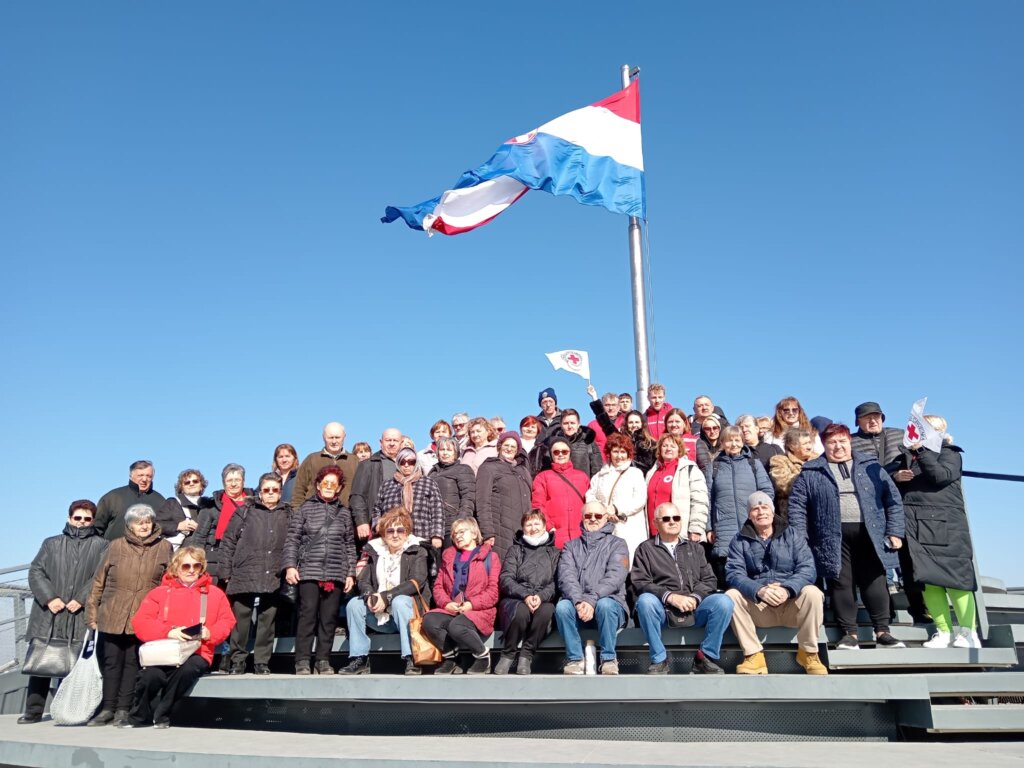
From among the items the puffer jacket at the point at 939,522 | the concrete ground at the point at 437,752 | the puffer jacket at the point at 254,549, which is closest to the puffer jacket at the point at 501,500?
the puffer jacket at the point at 254,549

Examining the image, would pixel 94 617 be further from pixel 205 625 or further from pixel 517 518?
pixel 517 518

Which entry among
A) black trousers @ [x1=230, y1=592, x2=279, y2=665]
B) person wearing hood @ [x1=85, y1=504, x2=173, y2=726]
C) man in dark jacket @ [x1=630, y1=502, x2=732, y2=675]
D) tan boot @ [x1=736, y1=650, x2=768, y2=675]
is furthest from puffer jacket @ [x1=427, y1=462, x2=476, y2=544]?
tan boot @ [x1=736, y1=650, x2=768, y2=675]

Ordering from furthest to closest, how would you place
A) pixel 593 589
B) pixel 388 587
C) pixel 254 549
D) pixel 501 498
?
pixel 501 498 < pixel 254 549 < pixel 388 587 < pixel 593 589

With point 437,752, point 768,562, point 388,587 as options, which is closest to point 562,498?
point 388,587

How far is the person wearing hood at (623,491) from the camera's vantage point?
788 cm

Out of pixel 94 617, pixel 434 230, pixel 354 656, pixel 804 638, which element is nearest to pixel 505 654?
pixel 354 656

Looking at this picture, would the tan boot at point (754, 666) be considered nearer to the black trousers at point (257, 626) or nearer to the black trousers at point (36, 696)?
the black trousers at point (257, 626)

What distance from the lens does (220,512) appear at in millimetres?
8672

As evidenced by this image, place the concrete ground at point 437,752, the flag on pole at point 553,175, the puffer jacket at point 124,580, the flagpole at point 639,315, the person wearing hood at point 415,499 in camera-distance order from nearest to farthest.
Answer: the concrete ground at point 437,752
the puffer jacket at point 124,580
the person wearing hood at point 415,499
the flagpole at point 639,315
the flag on pole at point 553,175

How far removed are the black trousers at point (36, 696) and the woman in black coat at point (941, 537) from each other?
827 cm

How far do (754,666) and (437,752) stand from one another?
2605 mm

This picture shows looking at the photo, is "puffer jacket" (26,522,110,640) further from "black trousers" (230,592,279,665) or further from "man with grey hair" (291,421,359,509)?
"man with grey hair" (291,421,359,509)

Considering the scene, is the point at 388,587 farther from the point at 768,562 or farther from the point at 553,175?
the point at 553,175

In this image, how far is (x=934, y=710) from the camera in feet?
19.3
